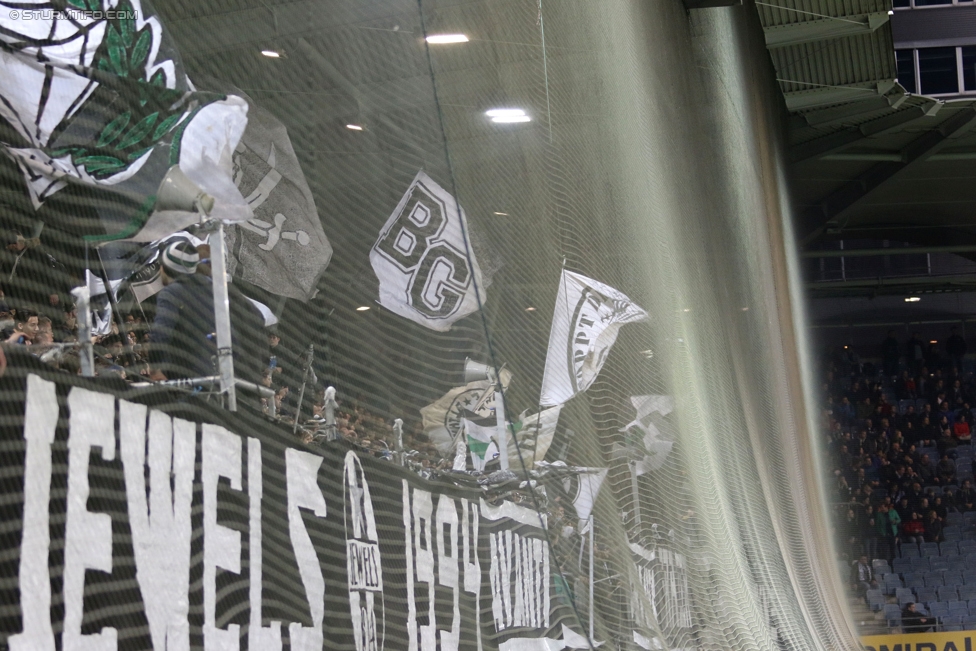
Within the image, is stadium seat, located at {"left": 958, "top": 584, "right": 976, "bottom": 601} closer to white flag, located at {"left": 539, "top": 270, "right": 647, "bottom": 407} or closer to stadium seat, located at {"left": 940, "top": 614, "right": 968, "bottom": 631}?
stadium seat, located at {"left": 940, "top": 614, "right": 968, "bottom": 631}

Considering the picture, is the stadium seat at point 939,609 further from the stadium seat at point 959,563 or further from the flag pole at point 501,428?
the flag pole at point 501,428

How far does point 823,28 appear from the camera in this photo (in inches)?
389

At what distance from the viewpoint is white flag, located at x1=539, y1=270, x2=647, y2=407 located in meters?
2.54

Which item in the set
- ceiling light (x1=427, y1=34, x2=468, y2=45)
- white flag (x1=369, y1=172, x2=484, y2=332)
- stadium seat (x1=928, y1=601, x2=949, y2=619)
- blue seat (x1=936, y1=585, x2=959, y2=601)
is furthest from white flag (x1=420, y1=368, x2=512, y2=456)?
blue seat (x1=936, y1=585, x2=959, y2=601)

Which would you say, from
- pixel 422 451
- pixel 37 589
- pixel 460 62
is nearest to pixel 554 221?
pixel 460 62

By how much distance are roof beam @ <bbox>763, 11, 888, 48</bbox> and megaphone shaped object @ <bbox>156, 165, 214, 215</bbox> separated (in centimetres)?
895

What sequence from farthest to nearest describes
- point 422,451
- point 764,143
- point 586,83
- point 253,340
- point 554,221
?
point 764,143 < point 586,83 < point 554,221 < point 422,451 < point 253,340

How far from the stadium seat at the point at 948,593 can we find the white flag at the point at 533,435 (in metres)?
11.8

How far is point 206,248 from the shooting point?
1.51 meters

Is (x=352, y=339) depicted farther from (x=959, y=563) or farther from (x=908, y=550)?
(x=908, y=550)

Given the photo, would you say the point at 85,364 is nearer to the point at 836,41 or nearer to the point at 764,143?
the point at 764,143

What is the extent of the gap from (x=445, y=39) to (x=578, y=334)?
0.92 meters

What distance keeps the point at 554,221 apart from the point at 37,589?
5.66 ft

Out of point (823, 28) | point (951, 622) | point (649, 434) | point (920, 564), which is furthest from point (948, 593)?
point (649, 434)
